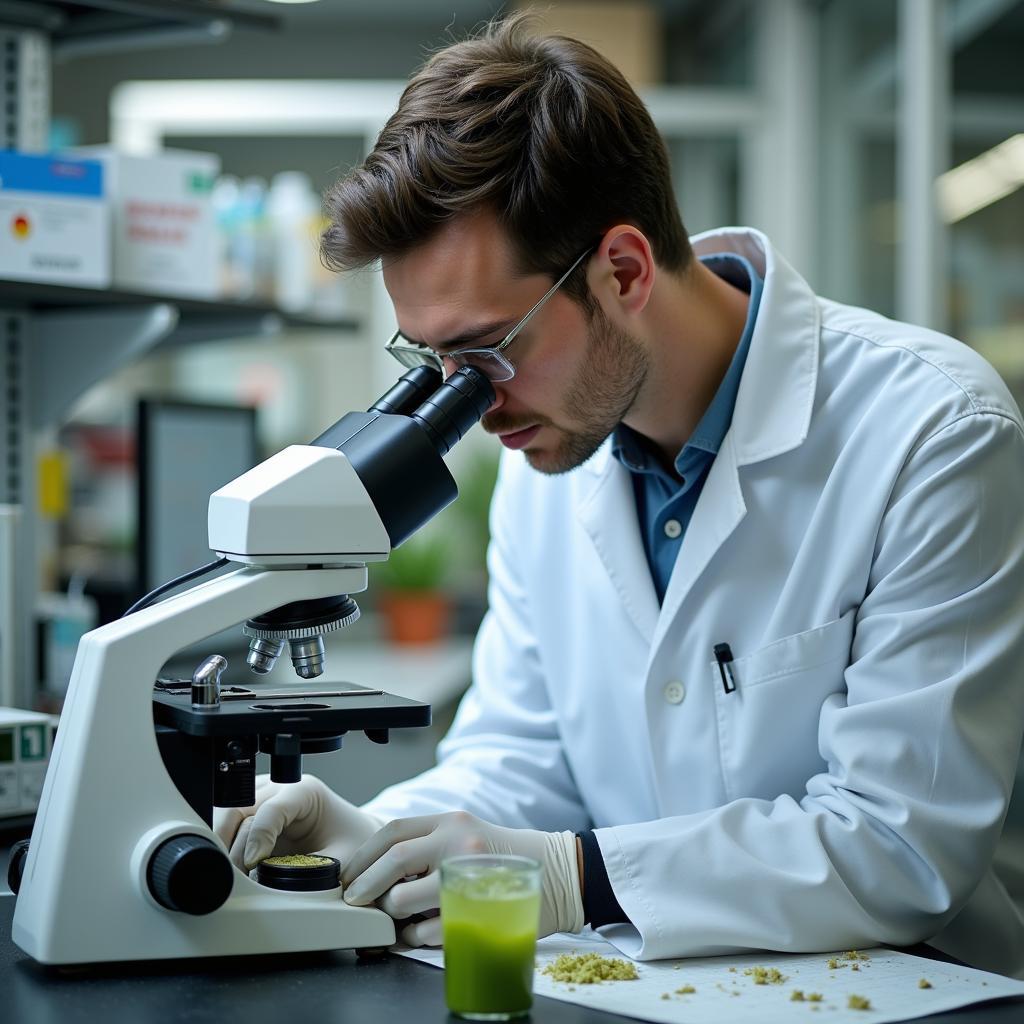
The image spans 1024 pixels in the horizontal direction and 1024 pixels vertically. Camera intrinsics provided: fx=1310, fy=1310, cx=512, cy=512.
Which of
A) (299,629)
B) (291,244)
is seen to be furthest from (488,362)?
(291,244)

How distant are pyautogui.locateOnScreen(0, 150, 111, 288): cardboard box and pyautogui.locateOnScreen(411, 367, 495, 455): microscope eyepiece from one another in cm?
92

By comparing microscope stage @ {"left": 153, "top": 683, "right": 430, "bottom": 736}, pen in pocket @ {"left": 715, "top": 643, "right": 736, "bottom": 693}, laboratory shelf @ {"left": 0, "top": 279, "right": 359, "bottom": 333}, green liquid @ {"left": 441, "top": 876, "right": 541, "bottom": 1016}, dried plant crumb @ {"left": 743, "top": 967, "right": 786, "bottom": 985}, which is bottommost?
dried plant crumb @ {"left": 743, "top": 967, "right": 786, "bottom": 985}

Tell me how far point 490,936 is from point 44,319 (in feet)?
5.12

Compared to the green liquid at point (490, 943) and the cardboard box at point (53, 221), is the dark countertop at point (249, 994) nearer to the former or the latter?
the green liquid at point (490, 943)

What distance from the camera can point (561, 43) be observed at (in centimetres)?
148

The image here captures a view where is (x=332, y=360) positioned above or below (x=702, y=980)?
above

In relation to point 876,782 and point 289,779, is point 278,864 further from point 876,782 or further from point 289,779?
point 876,782

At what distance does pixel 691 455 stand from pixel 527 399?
0.23 m

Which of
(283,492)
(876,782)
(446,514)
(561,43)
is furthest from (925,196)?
(283,492)

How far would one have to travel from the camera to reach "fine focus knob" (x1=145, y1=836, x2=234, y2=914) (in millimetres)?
1021

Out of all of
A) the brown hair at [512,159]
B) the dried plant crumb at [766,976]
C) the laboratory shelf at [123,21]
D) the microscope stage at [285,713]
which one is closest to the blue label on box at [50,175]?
the laboratory shelf at [123,21]

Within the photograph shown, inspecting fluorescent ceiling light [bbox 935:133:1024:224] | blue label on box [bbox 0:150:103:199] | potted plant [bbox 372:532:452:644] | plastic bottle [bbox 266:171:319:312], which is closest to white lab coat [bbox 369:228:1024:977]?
blue label on box [bbox 0:150:103:199]

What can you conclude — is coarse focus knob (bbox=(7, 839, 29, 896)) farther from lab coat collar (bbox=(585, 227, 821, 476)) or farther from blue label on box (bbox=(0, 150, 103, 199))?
blue label on box (bbox=(0, 150, 103, 199))

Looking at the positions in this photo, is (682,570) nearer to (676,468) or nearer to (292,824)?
(676,468)
